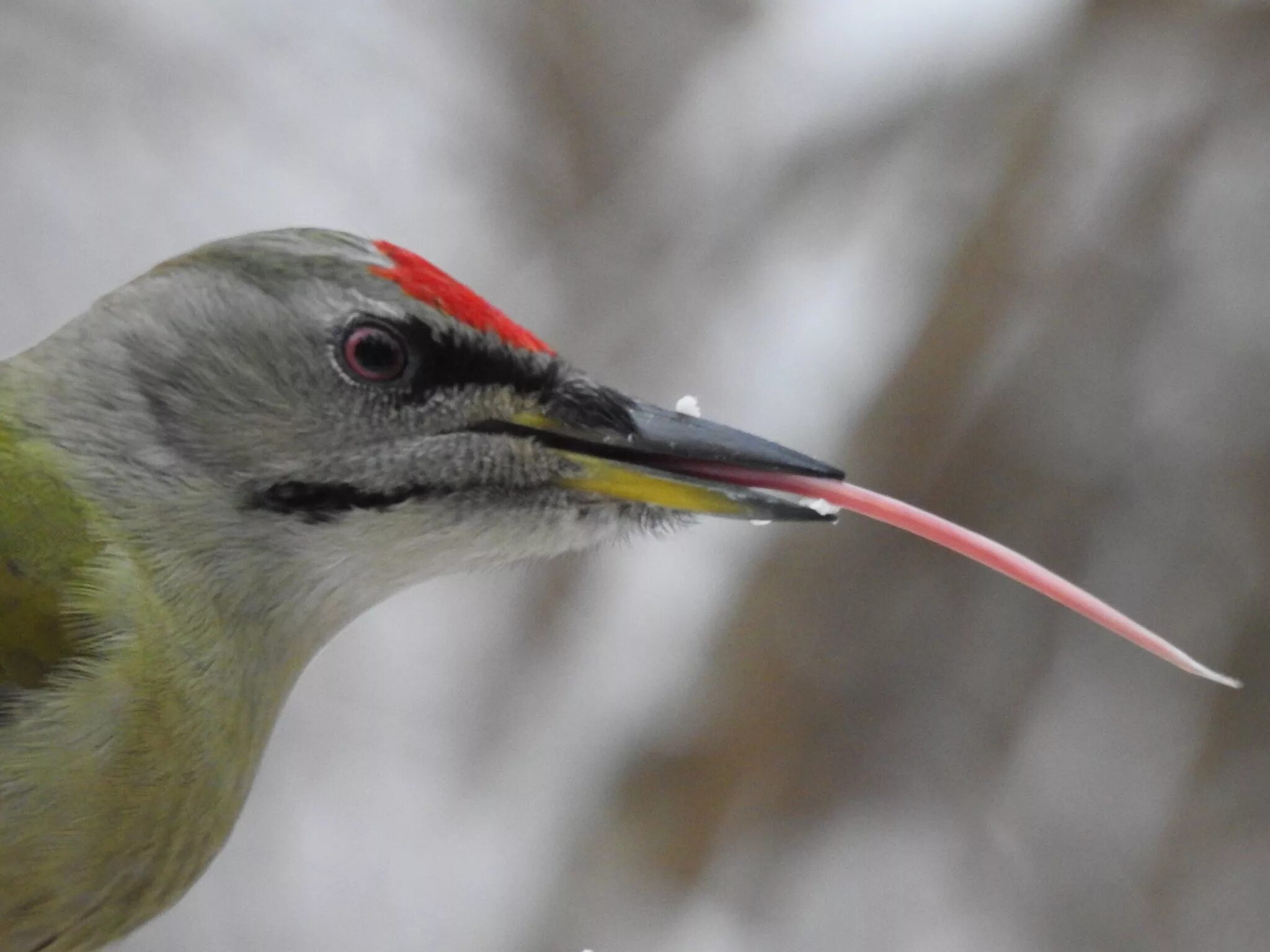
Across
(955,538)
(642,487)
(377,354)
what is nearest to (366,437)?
(377,354)

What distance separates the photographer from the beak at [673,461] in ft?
4.35

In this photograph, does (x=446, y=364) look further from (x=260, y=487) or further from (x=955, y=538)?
(x=955, y=538)

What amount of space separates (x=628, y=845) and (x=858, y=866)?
59 cm

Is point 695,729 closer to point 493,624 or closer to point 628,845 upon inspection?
point 628,845

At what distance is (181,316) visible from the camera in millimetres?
1410

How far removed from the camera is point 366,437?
1349mm

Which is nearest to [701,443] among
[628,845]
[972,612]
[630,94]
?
[972,612]

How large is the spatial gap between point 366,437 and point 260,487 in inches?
4.7

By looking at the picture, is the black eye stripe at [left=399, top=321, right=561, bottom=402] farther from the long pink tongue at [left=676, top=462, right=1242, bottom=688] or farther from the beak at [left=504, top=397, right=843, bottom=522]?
the long pink tongue at [left=676, top=462, right=1242, bottom=688]

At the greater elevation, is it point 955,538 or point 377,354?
point 955,538

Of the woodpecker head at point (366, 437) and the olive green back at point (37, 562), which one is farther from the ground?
the woodpecker head at point (366, 437)

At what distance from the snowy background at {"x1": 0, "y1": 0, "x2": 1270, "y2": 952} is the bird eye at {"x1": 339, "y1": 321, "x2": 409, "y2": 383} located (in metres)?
1.87

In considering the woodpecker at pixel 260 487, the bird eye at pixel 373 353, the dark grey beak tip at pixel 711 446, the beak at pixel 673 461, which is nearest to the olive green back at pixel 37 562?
→ the woodpecker at pixel 260 487

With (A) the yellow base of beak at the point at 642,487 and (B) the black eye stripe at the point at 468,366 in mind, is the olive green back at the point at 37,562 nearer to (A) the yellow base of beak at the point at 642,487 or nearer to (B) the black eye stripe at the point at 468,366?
(B) the black eye stripe at the point at 468,366
